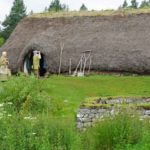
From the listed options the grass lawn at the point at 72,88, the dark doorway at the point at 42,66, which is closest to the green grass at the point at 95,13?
the dark doorway at the point at 42,66

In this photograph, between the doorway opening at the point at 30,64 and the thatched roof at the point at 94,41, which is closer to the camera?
the thatched roof at the point at 94,41

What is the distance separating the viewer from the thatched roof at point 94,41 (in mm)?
34250

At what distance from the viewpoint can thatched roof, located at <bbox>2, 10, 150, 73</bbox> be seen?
3425cm

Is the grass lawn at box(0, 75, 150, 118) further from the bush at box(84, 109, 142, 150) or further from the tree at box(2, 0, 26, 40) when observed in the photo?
the tree at box(2, 0, 26, 40)

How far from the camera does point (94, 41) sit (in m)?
35.9

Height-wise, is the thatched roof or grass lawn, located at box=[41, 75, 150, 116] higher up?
the thatched roof

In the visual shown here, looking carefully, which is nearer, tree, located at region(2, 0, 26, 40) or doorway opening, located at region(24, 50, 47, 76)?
doorway opening, located at region(24, 50, 47, 76)

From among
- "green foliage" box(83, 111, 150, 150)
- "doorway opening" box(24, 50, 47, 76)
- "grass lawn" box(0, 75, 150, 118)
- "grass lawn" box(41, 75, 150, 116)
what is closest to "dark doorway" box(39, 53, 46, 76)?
"doorway opening" box(24, 50, 47, 76)

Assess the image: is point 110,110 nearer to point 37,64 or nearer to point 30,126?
point 30,126

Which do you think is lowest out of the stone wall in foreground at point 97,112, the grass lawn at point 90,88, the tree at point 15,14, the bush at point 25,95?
the grass lawn at point 90,88

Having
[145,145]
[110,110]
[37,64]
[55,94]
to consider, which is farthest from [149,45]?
[145,145]

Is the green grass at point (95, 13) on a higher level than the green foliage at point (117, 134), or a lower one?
higher

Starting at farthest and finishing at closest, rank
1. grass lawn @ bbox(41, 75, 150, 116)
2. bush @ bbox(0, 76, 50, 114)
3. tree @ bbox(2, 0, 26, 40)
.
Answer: tree @ bbox(2, 0, 26, 40) → grass lawn @ bbox(41, 75, 150, 116) → bush @ bbox(0, 76, 50, 114)

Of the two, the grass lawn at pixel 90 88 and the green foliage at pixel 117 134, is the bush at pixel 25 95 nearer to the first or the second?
the grass lawn at pixel 90 88
